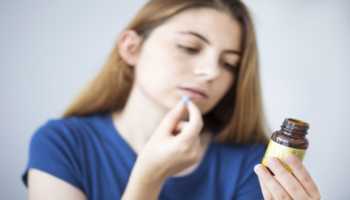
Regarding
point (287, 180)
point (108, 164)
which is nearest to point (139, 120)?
point (108, 164)

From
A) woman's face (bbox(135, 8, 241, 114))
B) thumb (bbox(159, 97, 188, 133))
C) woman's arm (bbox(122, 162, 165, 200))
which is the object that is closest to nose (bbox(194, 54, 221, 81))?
woman's face (bbox(135, 8, 241, 114))

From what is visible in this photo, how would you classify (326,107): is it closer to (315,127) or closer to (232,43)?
(315,127)

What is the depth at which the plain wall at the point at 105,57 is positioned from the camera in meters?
0.72

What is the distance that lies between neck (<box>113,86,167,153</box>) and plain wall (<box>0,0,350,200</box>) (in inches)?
4.8

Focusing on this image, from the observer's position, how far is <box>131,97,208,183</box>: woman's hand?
52cm

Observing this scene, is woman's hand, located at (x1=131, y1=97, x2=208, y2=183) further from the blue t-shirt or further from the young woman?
the blue t-shirt

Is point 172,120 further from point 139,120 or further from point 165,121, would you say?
point 139,120

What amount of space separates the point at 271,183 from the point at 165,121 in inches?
6.9

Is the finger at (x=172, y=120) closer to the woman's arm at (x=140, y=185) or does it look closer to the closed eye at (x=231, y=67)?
the woman's arm at (x=140, y=185)

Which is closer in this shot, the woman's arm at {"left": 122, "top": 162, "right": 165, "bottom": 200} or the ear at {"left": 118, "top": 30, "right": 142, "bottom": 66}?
the woman's arm at {"left": 122, "top": 162, "right": 165, "bottom": 200}

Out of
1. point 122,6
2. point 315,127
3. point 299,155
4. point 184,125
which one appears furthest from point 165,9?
point 315,127

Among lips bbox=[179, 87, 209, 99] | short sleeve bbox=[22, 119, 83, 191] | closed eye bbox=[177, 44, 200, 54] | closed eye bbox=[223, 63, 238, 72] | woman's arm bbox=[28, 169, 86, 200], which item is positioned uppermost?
closed eye bbox=[177, 44, 200, 54]

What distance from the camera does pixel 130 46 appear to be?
28.2 inches

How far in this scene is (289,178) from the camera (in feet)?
1.65
